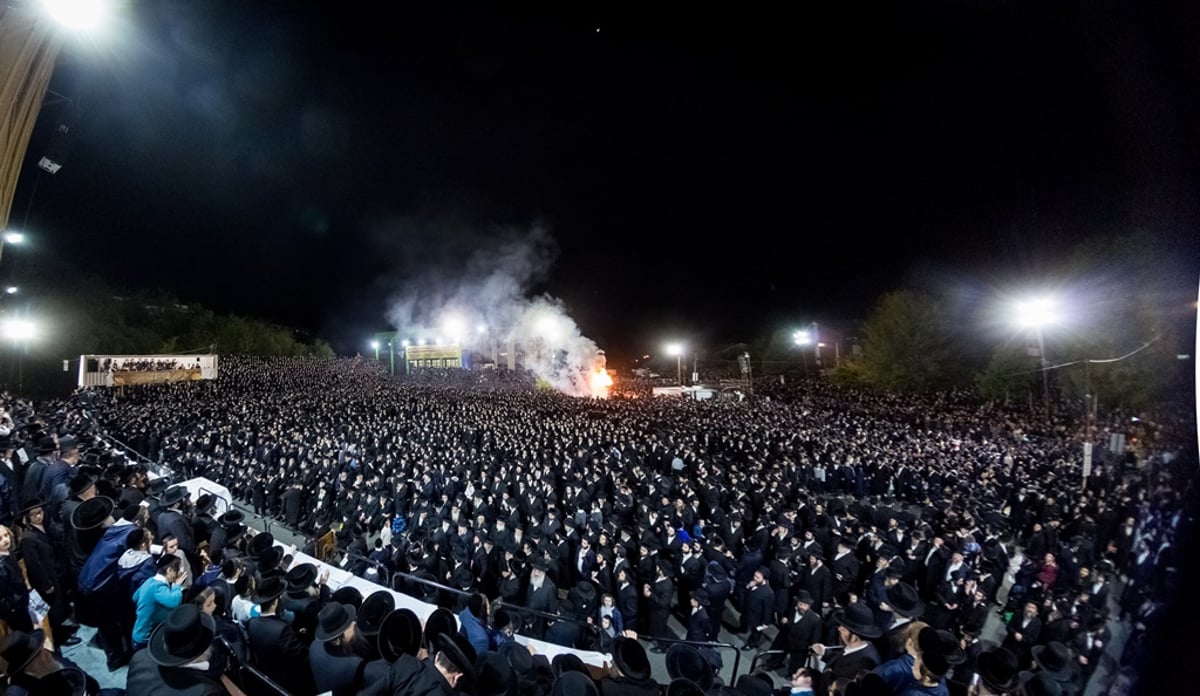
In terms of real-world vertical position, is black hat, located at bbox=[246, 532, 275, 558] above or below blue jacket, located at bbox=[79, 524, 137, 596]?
below

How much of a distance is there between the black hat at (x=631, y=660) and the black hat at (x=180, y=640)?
2430 mm

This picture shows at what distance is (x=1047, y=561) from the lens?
835cm

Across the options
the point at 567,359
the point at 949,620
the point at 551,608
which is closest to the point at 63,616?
the point at 551,608

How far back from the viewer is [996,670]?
11.0 ft

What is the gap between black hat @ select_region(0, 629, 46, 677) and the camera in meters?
2.56

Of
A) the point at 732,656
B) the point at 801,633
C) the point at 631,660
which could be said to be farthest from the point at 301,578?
the point at 732,656

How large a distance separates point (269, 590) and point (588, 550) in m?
4.93

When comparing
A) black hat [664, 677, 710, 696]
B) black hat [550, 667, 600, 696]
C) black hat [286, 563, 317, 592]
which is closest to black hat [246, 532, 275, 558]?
black hat [286, 563, 317, 592]

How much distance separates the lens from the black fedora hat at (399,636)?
3387mm

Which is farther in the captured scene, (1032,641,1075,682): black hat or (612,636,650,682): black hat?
(1032,641,1075,682): black hat

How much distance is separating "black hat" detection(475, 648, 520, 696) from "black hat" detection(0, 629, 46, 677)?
2272 millimetres

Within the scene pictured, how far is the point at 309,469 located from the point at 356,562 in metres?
6.84

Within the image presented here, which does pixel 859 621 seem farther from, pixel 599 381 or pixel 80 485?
pixel 599 381

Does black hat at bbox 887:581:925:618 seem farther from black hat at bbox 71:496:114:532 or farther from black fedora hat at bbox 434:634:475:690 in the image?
black hat at bbox 71:496:114:532
